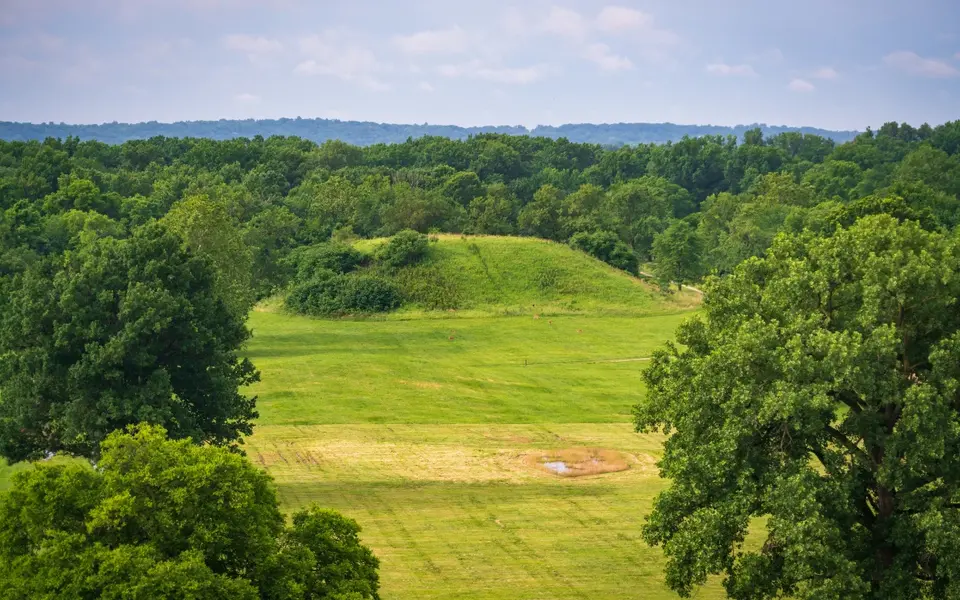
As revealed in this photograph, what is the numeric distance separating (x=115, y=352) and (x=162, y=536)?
18.8m

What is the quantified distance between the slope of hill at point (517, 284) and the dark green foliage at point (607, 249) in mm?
2239

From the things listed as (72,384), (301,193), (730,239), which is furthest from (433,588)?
(301,193)

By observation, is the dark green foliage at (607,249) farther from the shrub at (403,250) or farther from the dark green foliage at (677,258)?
the shrub at (403,250)

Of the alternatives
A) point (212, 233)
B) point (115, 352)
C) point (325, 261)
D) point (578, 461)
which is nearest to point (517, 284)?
point (325, 261)

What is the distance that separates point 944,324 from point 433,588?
55.9ft

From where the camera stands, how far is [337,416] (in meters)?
Result: 57.6

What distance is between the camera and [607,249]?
113000 mm

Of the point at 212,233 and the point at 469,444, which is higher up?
the point at 212,233

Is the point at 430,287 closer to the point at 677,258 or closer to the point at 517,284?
the point at 517,284

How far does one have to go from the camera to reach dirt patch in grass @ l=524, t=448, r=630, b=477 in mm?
47844

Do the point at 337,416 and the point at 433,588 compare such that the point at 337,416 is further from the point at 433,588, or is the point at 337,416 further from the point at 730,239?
the point at 730,239

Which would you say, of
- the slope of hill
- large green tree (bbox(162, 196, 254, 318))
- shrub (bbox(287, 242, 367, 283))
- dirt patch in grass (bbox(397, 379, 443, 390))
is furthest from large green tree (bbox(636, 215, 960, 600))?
shrub (bbox(287, 242, 367, 283))

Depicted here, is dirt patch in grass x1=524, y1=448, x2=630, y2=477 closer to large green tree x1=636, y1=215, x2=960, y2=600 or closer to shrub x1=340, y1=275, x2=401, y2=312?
large green tree x1=636, y1=215, x2=960, y2=600

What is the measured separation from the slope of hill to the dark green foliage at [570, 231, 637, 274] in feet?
7.35
